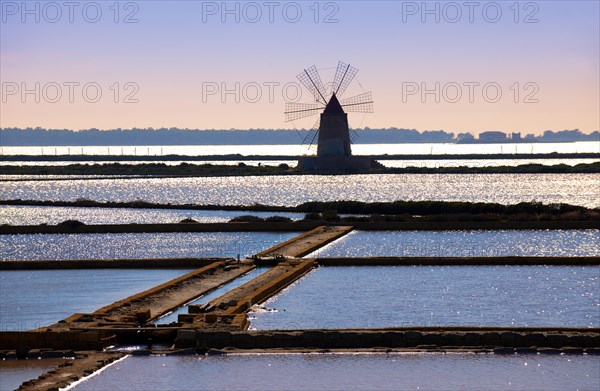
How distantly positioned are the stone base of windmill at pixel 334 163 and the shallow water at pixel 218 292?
50700 mm

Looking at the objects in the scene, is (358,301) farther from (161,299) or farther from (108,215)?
(108,215)

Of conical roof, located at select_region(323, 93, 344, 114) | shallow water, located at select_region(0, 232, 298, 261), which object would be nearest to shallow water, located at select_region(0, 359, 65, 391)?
shallow water, located at select_region(0, 232, 298, 261)

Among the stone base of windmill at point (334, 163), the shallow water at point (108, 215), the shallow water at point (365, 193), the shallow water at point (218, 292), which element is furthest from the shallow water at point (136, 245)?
the stone base of windmill at point (334, 163)

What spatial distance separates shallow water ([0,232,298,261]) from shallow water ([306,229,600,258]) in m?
2.43

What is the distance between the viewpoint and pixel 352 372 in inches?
618

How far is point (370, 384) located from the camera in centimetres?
1505

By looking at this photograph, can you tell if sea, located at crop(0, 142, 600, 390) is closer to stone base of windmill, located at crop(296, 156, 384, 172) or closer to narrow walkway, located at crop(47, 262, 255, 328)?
narrow walkway, located at crop(47, 262, 255, 328)

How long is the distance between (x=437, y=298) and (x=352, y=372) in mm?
6904

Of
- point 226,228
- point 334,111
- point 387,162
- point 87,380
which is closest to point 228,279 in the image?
point 87,380

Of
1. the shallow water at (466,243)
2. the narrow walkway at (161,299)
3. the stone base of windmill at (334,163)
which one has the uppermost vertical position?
the stone base of windmill at (334,163)

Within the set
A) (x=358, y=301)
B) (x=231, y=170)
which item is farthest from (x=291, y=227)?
(x=231, y=170)

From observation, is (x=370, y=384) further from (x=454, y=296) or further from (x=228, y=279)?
(x=228, y=279)

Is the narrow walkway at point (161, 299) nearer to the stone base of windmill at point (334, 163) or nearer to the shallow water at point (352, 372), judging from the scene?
the shallow water at point (352, 372)

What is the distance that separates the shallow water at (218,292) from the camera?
19828mm
